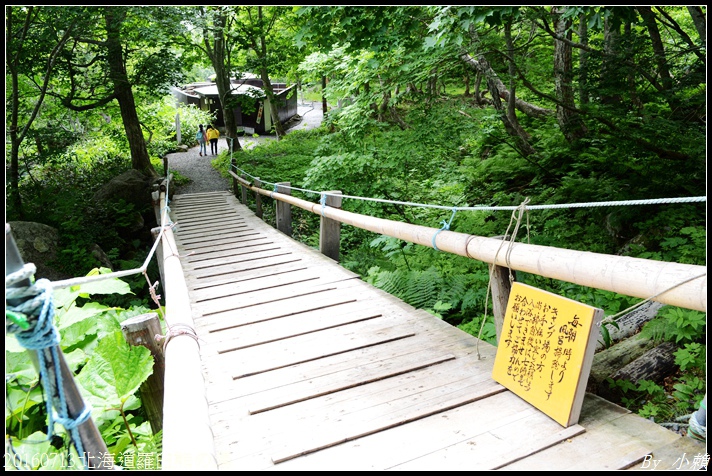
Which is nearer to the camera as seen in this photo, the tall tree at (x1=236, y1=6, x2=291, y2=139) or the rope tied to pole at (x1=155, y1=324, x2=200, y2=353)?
the rope tied to pole at (x1=155, y1=324, x2=200, y2=353)

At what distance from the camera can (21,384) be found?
2.72 meters

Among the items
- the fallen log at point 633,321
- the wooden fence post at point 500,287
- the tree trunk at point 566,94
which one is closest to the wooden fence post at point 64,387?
the wooden fence post at point 500,287

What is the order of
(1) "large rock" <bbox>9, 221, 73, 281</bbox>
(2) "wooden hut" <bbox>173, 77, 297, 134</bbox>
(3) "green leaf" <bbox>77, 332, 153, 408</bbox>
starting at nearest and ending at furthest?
(3) "green leaf" <bbox>77, 332, 153, 408</bbox> → (1) "large rock" <bbox>9, 221, 73, 281</bbox> → (2) "wooden hut" <bbox>173, 77, 297, 134</bbox>

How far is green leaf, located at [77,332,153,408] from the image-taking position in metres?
2.28

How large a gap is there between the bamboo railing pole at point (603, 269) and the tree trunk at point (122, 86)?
1035 centimetres

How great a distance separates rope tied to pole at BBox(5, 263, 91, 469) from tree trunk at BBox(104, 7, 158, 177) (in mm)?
10926

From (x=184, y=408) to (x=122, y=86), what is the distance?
543 inches

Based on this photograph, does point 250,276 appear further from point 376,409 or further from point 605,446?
point 605,446

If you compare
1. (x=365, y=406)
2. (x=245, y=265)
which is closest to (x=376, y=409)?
(x=365, y=406)

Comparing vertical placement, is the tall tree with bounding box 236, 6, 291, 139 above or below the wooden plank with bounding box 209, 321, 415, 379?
above

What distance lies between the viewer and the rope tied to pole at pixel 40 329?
878mm

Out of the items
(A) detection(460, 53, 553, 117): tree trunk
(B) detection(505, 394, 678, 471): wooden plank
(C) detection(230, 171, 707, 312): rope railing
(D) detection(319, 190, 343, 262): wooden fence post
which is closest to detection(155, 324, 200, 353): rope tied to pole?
(B) detection(505, 394, 678, 471): wooden plank

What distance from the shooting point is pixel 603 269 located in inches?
75.5

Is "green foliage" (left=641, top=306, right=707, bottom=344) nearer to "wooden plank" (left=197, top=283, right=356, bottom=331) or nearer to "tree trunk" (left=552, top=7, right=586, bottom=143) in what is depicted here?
"wooden plank" (left=197, top=283, right=356, bottom=331)
